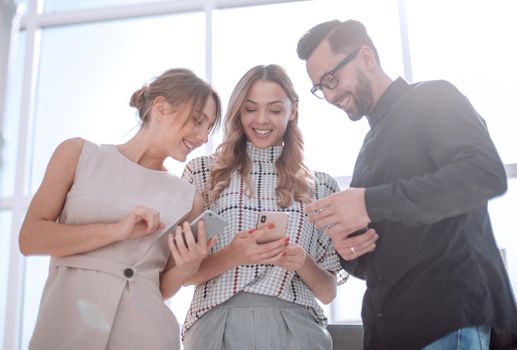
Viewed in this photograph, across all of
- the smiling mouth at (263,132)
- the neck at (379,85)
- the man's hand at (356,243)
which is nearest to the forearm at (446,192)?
the man's hand at (356,243)

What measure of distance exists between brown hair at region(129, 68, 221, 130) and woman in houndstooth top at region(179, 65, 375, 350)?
351 mm

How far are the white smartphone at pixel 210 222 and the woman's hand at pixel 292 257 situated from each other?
294 mm

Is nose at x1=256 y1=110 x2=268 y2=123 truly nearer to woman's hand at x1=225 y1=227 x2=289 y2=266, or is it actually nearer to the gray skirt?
woman's hand at x1=225 y1=227 x2=289 y2=266

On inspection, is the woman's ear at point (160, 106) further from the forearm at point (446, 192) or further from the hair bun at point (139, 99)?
the forearm at point (446, 192)

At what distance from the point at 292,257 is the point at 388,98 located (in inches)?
24.0

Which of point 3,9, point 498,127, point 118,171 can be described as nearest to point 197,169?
point 118,171

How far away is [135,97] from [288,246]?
0.75 meters

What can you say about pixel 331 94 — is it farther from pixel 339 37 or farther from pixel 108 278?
pixel 108 278

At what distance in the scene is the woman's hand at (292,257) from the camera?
1.81 m

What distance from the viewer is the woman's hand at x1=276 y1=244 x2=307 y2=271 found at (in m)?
1.81

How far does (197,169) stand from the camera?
2.16 meters

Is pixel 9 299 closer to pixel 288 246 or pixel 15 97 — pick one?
pixel 15 97

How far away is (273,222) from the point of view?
69.5 inches

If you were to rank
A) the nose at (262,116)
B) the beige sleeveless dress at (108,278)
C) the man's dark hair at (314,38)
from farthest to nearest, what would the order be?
1. the nose at (262,116)
2. the man's dark hair at (314,38)
3. the beige sleeveless dress at (108,278)
